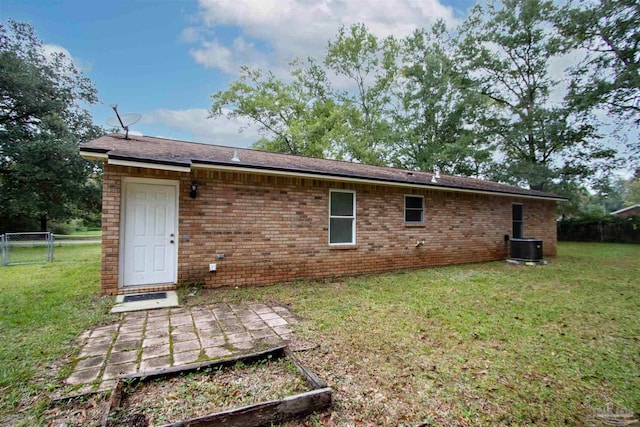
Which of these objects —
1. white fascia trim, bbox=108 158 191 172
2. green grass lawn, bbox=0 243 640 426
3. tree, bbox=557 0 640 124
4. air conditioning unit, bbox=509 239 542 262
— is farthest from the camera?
tree, bbox=557 0 640 124

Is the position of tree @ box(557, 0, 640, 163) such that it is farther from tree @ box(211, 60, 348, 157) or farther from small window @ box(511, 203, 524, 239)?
tree @ box(211, 60, 348, 157)

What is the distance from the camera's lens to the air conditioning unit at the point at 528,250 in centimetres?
1003

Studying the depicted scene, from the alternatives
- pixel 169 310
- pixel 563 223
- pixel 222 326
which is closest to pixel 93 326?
pixel 169 310

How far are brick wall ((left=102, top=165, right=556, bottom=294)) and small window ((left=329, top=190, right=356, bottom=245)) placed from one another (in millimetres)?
154

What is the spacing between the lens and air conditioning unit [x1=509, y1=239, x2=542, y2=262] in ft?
32.9

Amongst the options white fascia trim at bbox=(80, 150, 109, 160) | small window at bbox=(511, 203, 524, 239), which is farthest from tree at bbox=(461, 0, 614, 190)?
white fascia trim at bbox=(80, 150, 109, 160)

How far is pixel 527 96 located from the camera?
19.7 meters

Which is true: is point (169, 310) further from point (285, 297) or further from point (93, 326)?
point (285, 297)

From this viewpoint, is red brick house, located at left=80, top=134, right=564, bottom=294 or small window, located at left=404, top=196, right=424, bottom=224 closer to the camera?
red brick house, located at left=80, top=134, right=564, bottom=294

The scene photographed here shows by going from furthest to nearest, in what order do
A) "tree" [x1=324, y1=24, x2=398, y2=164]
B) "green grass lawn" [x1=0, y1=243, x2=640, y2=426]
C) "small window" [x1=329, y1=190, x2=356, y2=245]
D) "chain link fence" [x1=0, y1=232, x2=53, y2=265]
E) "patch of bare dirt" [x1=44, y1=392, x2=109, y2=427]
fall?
"tree" [x1=324, y1=24, x2=398, y2=164] < "chain link fence" [x1=0, y1=232, x2=53, y2=265] < "small window" [x1=329, y1=190, x2=356, y2=245] < "green grass lawn" [x1=0, y1=243, x2=640, y2=426] < "patch of bare dirt" [x1=44, y1=392, x2=109, y2=427]

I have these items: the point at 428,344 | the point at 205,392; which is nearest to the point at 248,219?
the point at 205,392

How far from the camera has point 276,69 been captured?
22000 mm

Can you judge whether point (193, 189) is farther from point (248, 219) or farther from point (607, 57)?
point (607, 57)

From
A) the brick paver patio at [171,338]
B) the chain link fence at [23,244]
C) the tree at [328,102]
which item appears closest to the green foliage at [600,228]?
the tree at [328,102]
